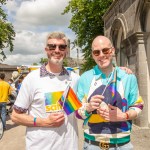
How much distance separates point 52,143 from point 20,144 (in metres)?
4.82

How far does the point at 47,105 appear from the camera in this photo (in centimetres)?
280

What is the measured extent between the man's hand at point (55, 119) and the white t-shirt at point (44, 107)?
0.10 meters

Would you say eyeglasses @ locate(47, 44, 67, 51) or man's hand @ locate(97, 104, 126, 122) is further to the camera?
eyeglasses @ locate(47, 44, 67, 51)

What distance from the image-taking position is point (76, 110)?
2.81 meters

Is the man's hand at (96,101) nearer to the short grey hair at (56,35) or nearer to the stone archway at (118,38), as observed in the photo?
the short grey hair at (56,35)

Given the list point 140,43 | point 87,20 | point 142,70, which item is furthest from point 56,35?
point 87,20

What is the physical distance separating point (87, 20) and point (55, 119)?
71.8ft

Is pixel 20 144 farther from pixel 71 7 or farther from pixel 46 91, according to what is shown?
pixel 71 7

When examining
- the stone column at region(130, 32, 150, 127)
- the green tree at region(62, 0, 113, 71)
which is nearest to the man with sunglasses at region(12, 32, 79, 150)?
the stone column at region(130, 32, 150, 127)

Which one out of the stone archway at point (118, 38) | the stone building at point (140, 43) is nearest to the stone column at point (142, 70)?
the stone building at point (140, 43)

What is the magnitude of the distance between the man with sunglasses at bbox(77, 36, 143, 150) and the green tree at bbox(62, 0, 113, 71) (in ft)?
65.1

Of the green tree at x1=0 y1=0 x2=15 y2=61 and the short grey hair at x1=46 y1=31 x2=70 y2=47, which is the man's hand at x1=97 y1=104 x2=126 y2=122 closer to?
the short grey hair at x1=46 y1=31 x2=70 y2=47

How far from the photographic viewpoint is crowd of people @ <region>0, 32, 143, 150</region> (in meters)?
2.74

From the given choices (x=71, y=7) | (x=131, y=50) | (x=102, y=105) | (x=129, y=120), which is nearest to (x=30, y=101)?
A: (x=102, y=105)
